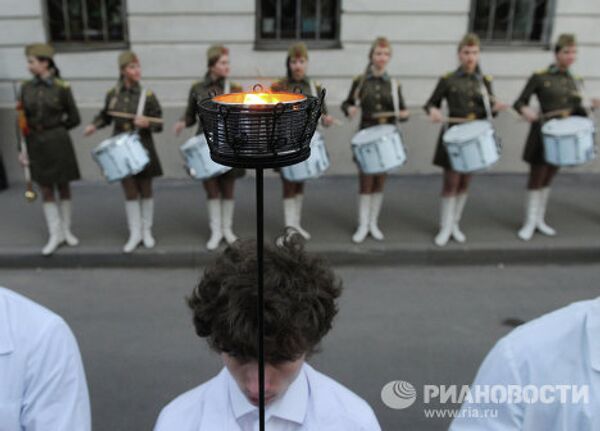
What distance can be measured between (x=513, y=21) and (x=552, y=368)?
819 cm

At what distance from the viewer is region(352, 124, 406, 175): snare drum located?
5.48 m

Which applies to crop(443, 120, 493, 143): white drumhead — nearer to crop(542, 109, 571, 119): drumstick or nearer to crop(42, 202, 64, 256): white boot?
crop(542, 109, 571, 119): drumstick

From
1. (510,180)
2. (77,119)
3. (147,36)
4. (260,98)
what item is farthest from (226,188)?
(260,98)

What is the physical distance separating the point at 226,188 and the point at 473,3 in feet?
15.3

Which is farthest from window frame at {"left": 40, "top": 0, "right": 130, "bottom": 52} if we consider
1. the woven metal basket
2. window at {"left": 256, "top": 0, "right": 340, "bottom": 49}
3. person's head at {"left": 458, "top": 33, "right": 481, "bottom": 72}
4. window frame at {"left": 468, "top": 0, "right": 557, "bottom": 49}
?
the woven metal basket

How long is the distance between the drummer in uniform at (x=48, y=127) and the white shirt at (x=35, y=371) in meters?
4.48

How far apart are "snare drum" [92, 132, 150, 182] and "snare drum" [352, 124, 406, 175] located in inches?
76.9

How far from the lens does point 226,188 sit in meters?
6.12

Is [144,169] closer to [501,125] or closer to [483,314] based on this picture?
[483,314]

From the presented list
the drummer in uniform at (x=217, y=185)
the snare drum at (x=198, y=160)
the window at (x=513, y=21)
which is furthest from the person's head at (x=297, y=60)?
the window at (x=513, y=21)

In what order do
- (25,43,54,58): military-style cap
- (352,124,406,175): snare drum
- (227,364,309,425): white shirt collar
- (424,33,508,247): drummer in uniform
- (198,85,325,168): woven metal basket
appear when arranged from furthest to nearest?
(424,33,508,247): drummer in uniform < (25,43,54,58): military-style cap < (352,124,406,175): snare drum < (227,364,309,425): white shirt collar < (198,85,325,168): woven metal basket

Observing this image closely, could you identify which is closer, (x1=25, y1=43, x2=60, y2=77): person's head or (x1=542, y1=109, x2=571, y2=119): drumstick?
(x1=25, y1=43, x2=60, y2=77): person's head

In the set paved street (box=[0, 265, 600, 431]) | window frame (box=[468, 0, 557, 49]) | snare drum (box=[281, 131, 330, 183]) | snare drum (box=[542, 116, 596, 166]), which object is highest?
window frame (box=[468, 0, 557, 49])

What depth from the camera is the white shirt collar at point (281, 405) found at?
1.51 metres
